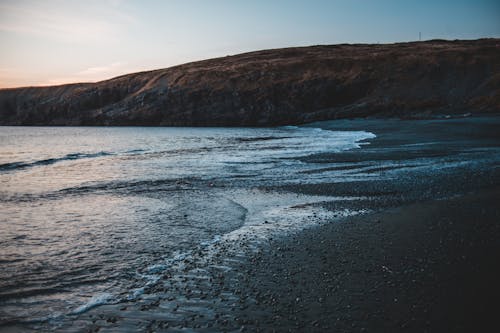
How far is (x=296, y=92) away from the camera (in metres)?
86.0

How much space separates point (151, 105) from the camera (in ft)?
325

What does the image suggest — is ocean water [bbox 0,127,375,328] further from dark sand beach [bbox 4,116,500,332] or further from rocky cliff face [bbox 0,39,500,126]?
rocky cliff face [bbox 0,39,500,126]

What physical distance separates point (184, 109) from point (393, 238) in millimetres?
90410

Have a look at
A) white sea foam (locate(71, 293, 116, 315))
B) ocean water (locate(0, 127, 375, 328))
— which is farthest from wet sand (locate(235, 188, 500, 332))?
white sea foam (locate(71, 293, 116, 315))

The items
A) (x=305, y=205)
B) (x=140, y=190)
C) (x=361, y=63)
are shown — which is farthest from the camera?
(x=361, y=63)

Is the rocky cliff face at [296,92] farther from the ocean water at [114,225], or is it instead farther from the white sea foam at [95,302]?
the white sea foam at [95,302]

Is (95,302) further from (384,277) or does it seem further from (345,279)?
(384,277)

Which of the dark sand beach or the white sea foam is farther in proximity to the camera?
the white sea foam

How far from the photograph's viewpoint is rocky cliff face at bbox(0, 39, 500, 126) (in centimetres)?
6731

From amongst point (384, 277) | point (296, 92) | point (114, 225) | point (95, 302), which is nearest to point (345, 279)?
point (384, 277)

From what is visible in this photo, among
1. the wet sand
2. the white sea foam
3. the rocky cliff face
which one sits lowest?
the white sea foam

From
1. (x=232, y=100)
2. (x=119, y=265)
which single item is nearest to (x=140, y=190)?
(x=119, y=265)

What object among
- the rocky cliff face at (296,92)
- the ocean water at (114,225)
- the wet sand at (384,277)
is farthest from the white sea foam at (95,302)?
the rocky cliff face at (296,92)

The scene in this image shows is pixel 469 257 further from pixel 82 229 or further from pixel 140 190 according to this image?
pixel 140 190
